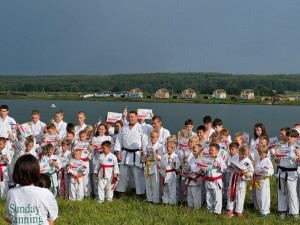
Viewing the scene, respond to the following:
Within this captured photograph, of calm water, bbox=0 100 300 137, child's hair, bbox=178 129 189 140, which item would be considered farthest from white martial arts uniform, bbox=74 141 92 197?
calm water, bbox=0 100 300 137

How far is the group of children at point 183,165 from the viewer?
884cm

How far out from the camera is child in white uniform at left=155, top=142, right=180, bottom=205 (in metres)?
9.52

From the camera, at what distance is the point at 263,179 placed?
8.86 m

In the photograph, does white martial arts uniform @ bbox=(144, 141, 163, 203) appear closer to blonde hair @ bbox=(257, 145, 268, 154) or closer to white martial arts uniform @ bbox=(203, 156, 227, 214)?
white martial arts uniform @ bbox=(203, 156, 227, 214)

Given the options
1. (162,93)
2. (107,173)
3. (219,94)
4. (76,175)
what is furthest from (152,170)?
(162,93)

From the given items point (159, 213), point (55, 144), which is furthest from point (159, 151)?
point (55, 144)

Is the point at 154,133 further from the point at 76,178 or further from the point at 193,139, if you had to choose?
the point at 76,178

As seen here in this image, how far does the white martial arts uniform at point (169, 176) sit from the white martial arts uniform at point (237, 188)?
1321mm

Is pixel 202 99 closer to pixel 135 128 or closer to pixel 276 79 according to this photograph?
pixel 276 79

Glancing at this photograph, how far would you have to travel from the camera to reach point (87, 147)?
10.3 meters

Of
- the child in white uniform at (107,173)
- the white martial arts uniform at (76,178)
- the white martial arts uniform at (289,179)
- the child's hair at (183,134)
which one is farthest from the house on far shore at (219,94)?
the white martial arts uniform at (289,179)

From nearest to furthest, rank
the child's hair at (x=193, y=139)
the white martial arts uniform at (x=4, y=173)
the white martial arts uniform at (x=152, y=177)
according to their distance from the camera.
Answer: the child's hair at (x=193, y=139) → the white martial arts uniform at (x=152, y=177) → the white martial arts uniform at (x=4, y=173)

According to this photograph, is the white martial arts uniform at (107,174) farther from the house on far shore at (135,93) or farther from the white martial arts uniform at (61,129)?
the house on far shore at (135,93)

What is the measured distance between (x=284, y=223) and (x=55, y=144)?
18.9ft
